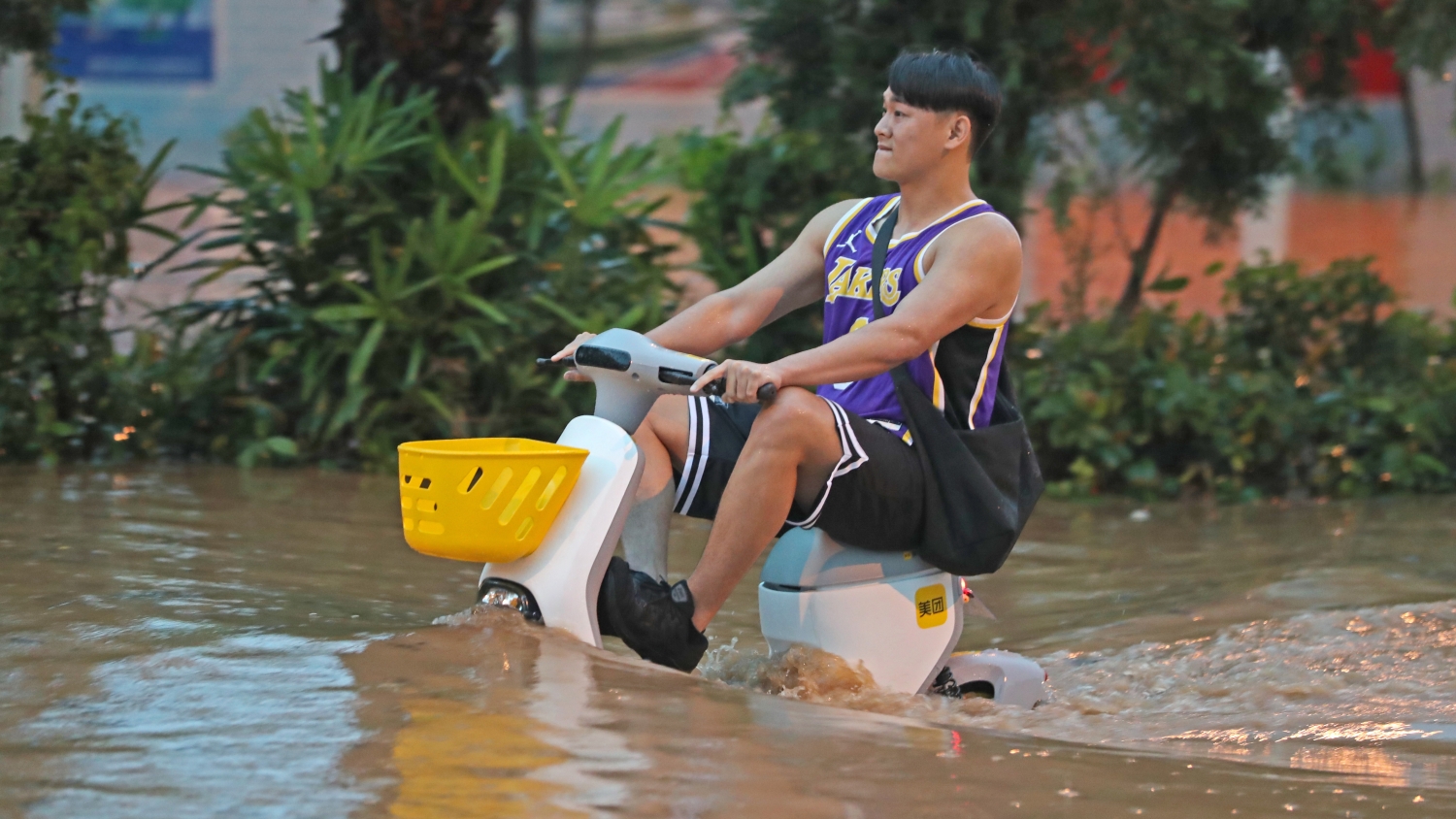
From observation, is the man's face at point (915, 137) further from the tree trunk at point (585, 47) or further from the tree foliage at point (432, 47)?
the tree trunk at point (585, 47)

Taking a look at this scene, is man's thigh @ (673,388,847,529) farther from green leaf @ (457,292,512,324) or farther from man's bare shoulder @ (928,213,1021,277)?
green leaf @ (457,292,512,324)

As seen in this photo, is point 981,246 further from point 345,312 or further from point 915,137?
point 345,312

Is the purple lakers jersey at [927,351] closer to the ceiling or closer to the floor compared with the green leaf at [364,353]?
closer to the ceiling

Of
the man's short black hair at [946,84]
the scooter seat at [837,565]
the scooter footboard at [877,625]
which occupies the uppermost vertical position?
the man's short black hair at [946,84]

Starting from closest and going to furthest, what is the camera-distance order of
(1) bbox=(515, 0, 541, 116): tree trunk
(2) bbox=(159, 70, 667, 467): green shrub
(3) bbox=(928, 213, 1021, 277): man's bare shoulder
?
(3) bbox=(928, 213, 1021, 277): man's bare shoulder, (2) bbox=(159, 70, 667, 467): green shrub, (1) bbox=(515, 0, 541, 116): tree trunk

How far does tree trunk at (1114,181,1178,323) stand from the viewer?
7957 mm

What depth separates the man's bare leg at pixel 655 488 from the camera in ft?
11.4

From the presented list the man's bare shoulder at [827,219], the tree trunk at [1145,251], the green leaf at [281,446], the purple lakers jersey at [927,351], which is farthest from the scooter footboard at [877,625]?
the tree trunk at [1145,251]

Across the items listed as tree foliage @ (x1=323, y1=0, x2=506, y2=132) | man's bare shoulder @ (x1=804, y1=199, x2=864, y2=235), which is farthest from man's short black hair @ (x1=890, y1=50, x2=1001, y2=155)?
tree foliage @ (x1=323, y1=0, x2=506, y2=132)

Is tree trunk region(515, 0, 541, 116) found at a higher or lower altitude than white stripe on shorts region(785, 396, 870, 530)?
higher

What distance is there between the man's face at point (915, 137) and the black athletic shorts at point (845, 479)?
0.57 meters

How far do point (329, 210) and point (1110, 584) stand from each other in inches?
137

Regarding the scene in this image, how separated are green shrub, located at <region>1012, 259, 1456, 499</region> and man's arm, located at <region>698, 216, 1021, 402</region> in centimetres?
340

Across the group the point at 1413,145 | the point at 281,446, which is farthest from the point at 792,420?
the point at 1413,145
